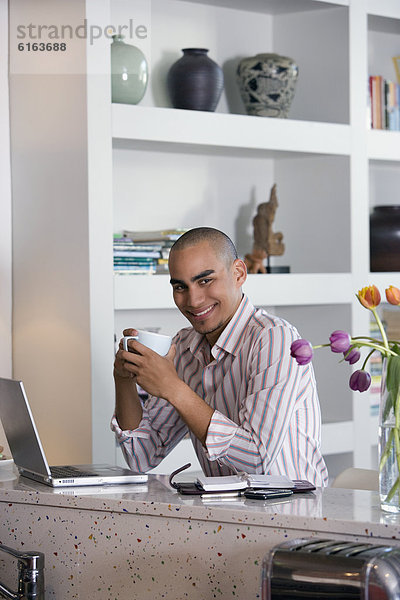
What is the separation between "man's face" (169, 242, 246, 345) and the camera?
7.57 feet

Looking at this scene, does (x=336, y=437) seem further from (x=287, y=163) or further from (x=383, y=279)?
(x=287, y=163)

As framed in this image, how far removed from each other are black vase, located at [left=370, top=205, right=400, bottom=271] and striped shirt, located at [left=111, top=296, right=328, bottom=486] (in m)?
1.49

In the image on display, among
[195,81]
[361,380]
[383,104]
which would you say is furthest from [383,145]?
[361,380]

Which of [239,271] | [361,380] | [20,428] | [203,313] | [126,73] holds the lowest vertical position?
[20,428]

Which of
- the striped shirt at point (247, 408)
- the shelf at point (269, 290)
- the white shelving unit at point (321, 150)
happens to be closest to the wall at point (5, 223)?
the white shelving unit at point (321, 150)

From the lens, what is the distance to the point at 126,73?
128 inches

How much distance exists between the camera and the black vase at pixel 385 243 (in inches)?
152

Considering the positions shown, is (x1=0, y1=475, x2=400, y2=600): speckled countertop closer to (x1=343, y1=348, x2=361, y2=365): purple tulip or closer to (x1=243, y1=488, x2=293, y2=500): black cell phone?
(x1=243, y1=488, x2=293, y2=500): black cell phone

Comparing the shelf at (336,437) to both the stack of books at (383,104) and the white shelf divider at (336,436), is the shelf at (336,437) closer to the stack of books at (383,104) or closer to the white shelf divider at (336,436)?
the white shelf divider at (336,436)

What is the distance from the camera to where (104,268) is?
10.1ft

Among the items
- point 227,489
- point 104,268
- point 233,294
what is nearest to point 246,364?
point 233,294

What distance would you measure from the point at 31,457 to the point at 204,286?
0.61m

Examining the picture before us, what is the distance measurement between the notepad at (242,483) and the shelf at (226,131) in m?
1.61

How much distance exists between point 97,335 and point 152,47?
4.08ft
